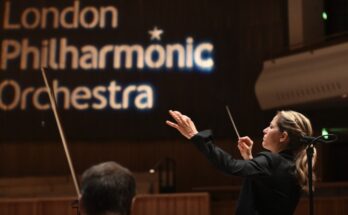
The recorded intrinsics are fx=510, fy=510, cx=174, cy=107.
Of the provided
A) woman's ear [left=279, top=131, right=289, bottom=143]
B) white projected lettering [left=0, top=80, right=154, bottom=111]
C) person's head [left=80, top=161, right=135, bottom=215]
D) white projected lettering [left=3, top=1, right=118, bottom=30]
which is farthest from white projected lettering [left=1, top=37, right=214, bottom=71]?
person's head [left=80, top=161, right=135, bottom=215]

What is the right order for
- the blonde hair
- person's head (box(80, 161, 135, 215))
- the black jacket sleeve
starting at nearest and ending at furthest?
person's head (box(80, 161, 135, 215)) < the black jacket sleeve < the blonde hair

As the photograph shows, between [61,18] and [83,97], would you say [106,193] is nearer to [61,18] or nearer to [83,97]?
[83,97]

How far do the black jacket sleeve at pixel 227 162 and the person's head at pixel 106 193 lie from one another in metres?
0.76

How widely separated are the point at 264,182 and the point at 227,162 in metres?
0.24

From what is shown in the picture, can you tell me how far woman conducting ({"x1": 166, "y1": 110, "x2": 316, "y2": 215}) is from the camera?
2178mm

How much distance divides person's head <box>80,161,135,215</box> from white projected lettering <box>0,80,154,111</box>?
305 inches

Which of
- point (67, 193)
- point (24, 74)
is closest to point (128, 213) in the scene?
point (67, 193)

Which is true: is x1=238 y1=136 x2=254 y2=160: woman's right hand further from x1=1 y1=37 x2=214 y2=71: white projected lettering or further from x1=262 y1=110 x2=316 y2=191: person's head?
x1=1 y1=37 x2=214 y2=71: white projected lettering

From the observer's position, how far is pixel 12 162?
920cm

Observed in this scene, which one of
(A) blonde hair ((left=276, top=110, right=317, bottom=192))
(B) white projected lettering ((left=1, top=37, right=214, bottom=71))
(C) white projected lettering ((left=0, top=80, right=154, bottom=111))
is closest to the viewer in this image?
(A) blonde hair ((left=276, top=110, right=317, bottom=192))

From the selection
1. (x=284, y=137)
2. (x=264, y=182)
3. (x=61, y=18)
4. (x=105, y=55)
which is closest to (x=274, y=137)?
(x=284, y=137)

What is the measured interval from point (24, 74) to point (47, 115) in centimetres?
89

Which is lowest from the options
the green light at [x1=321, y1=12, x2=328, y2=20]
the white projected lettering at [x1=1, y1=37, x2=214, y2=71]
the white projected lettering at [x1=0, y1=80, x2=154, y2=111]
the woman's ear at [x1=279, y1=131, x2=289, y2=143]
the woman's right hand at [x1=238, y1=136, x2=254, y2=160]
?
the woman's right hand at [x1=238, y1=136, x2=254, y2=160]

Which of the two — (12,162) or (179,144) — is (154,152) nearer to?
(179,144)
